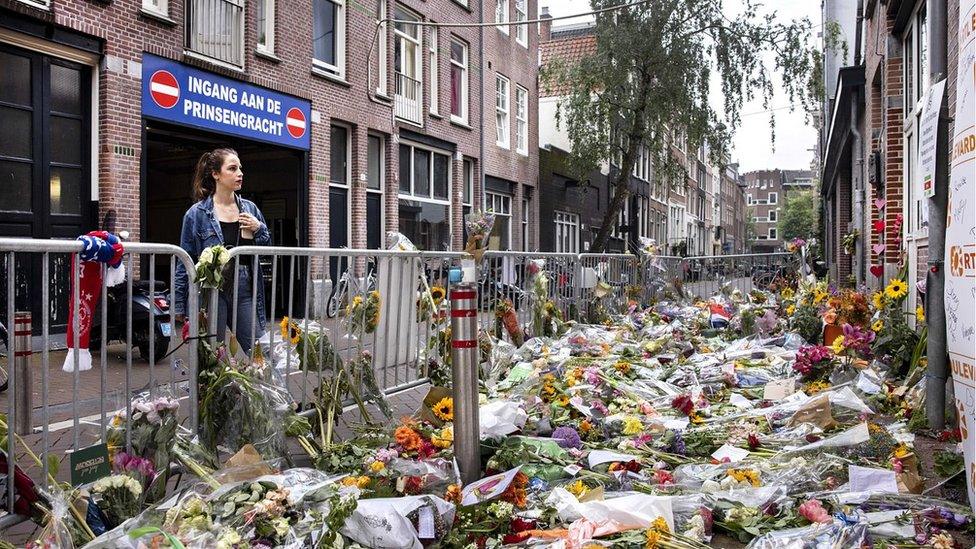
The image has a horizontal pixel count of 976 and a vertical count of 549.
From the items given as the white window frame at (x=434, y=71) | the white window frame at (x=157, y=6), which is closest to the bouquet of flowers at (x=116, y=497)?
the white window frame at (x=157, y=6)

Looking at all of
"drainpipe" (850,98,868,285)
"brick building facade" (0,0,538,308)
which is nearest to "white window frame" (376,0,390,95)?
"brick building facade" (0,0,538,308)

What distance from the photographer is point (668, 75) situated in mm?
20703

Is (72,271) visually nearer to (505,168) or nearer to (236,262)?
(236,262)

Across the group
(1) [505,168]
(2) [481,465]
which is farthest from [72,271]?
(1) [505,168]

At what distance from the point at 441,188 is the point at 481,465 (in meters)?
15.9

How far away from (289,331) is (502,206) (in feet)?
62.2

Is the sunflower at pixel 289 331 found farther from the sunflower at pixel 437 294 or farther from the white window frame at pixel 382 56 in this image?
the white window frame at pixel 382 56

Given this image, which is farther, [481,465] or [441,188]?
[441,188]

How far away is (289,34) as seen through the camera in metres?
13.8

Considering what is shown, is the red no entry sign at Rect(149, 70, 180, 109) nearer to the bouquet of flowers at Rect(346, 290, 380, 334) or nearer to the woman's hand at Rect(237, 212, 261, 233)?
the woman's hand at Rect(237, 212, 261, 233)

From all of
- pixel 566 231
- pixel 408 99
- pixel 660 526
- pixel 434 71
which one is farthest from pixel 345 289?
pixel 566 231

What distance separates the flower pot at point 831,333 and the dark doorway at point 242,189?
650 cm

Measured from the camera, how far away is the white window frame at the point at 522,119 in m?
24.1

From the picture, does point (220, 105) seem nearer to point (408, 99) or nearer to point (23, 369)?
point (408, 99)
